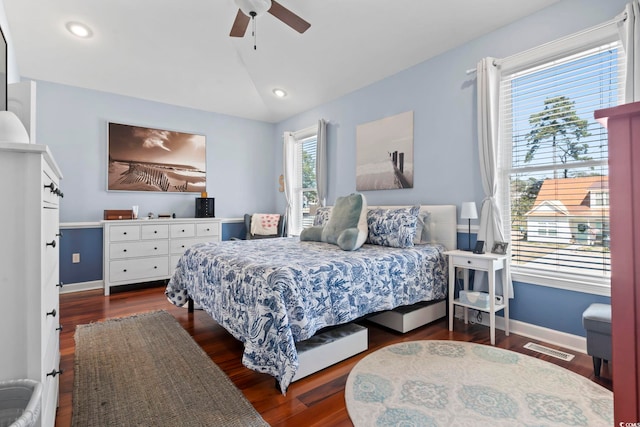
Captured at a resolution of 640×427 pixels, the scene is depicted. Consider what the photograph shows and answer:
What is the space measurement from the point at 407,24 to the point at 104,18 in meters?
3.07

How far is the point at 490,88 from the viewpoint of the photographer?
2.78 meters

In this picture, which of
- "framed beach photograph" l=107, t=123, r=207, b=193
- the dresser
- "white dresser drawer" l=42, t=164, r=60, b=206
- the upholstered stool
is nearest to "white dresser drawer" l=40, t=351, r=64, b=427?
"white dresser drawer" l=42, t=164, r=60, b=206

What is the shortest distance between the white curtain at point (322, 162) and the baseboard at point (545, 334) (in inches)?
105

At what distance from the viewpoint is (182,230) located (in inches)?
174

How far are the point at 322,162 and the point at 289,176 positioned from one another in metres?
0.93

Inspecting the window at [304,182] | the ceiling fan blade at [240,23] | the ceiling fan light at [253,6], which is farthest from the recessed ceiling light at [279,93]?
the ceiling fan light at [253,6]

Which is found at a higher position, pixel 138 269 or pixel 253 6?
pixel 253 6

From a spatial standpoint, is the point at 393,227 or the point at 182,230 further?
the point at 182,230

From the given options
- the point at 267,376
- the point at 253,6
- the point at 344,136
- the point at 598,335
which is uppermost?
the point at 253,6

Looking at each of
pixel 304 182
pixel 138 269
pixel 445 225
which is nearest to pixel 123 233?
pixel 138 269

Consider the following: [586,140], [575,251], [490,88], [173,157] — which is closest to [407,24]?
[490,88]

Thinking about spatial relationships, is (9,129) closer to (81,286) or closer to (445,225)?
(445,225)

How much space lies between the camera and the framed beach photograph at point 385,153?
3586 mm

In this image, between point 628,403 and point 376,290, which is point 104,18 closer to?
point 376,290
